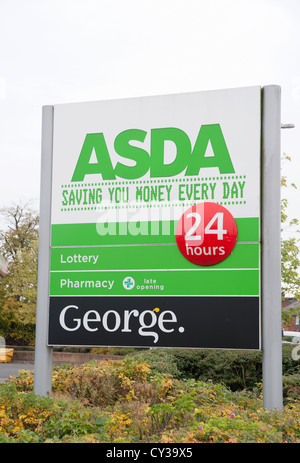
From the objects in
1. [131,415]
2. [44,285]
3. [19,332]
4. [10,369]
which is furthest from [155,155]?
[19,332]

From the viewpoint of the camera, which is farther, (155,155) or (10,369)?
(10,369)

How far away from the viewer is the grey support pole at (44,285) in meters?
6.25

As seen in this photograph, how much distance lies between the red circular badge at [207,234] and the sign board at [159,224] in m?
0.01

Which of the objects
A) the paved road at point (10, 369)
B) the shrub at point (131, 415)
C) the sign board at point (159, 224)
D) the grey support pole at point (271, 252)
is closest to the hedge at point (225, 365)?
the shrub at point (131, 415)

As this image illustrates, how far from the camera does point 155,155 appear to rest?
6176mm

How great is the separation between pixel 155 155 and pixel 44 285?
2.21m

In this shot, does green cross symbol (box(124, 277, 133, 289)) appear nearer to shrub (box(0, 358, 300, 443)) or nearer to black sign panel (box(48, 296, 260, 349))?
black sign panel (box(48, 296, 260, 349))

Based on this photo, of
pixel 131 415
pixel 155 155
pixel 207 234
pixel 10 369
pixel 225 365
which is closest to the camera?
pixel 131 415

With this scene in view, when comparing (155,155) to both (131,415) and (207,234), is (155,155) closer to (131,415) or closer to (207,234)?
(207,234)

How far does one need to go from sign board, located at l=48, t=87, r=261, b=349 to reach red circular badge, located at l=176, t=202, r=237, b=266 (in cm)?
1

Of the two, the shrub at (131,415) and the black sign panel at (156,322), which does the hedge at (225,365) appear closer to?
the shrub at (131,415)

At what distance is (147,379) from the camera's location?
7.44 m

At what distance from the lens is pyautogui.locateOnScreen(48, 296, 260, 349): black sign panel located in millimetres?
5742

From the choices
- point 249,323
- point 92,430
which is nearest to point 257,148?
point 249,323
